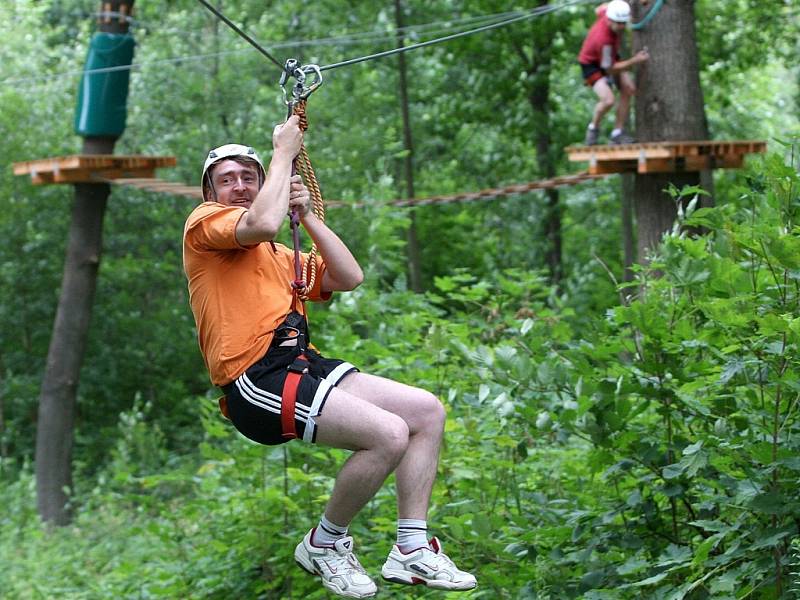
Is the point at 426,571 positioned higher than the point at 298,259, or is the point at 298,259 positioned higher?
the point at 298,259

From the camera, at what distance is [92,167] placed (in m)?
10.7

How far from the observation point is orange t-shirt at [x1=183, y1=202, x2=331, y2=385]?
389 centimetres

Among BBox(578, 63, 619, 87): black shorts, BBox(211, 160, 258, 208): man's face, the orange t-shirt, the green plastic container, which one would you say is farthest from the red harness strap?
the green plastic container

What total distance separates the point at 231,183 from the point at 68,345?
8.30 m

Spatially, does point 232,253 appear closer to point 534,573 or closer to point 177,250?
point 534,573

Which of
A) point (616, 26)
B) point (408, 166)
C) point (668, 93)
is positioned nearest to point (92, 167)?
point (616, 26)

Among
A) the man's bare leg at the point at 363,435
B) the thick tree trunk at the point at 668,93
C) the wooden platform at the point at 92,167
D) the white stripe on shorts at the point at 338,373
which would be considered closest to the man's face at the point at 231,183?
the white stripe on shorts at the point at 338,373

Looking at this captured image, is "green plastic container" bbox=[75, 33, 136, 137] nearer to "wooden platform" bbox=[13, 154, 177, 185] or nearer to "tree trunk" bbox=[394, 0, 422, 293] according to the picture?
"wooden platform" bbox=[13, 154, 177, 185]

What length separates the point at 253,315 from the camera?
3.93 meters

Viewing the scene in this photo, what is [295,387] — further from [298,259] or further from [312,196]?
[312,196]

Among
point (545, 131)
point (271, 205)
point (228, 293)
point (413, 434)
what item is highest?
point (545, 131)

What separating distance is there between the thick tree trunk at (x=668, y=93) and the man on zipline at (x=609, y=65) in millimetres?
250

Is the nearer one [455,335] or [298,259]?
[298,259]

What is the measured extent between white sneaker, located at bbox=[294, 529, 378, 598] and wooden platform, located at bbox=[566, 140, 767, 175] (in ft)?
16.7
